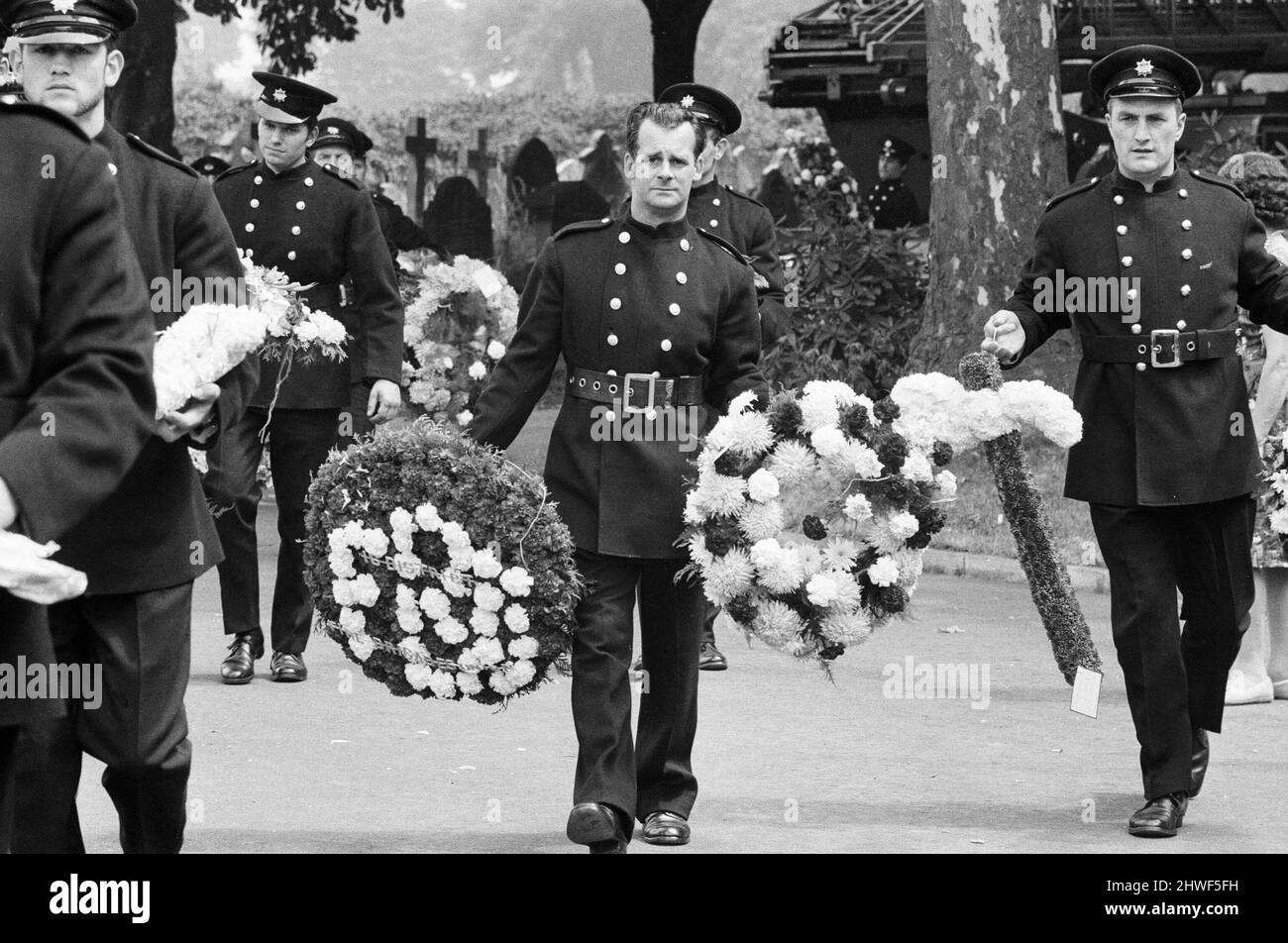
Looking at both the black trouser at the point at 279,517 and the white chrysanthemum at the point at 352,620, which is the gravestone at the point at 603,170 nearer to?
the black trouser at the point at 279,517

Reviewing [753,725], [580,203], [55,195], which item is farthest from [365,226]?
[580,203]

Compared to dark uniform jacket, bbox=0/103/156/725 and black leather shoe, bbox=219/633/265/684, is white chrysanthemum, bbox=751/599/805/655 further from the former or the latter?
black leather shoe, bbox=219/633/265/684

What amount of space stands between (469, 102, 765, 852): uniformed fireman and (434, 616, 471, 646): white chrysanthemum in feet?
1.70

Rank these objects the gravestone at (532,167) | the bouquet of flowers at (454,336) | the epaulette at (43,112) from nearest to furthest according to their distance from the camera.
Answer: the epaulette at (43,112), the bouquet of flowers at (454,336), the gravestone at (532,167)

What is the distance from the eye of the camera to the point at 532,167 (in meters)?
30.3

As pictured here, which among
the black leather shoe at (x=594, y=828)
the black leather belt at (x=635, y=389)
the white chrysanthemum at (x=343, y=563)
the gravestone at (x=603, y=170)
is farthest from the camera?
the gravestone at (x=603, y=170)

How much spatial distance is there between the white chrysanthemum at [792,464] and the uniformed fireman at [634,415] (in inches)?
19.0

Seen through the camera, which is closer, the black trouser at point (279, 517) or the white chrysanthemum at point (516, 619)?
the white chrysanthemum at point (516, 619)

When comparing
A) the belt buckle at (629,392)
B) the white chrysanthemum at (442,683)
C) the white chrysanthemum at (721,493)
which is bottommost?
the white chrysanthemum at (442,683)

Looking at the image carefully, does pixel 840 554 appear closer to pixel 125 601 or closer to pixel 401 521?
pixel 401 521

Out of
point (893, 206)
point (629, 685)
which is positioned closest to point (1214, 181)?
point (629, 685)

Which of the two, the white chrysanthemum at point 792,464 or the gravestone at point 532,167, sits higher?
the gravestone at point 532,167

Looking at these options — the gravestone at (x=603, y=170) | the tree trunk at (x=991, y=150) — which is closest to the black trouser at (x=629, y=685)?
the tree trunk at (x=991, y=150)

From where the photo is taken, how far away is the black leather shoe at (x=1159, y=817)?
639cm
